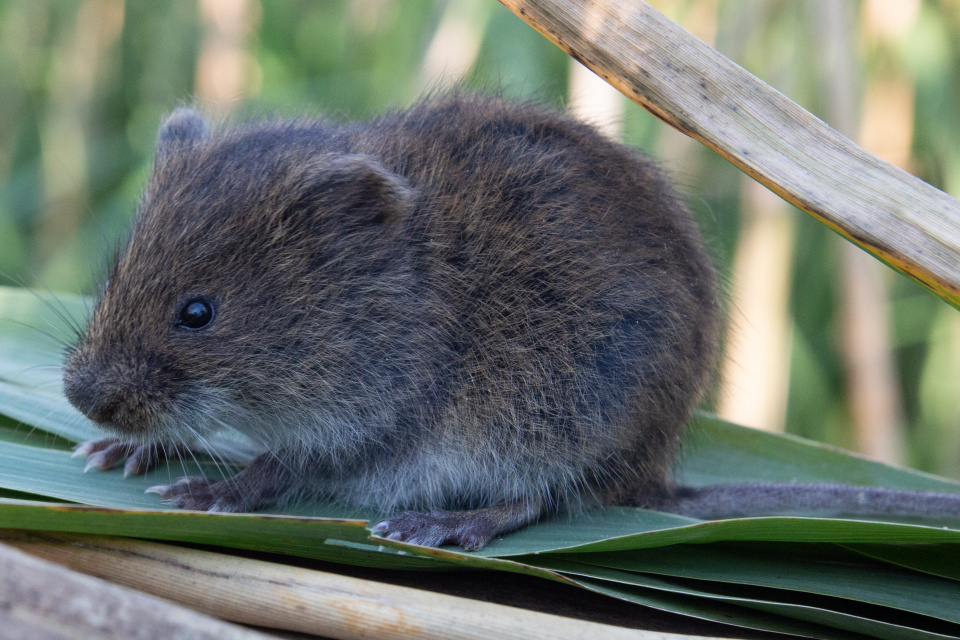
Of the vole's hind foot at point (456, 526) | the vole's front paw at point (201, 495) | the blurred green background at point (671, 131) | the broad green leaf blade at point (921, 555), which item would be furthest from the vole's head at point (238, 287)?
the broad green leaf blade at point (921, 555)

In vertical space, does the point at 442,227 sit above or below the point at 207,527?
above

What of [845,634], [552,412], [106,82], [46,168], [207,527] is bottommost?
[845,634]

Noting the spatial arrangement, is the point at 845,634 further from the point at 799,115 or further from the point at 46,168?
the point at 46,168

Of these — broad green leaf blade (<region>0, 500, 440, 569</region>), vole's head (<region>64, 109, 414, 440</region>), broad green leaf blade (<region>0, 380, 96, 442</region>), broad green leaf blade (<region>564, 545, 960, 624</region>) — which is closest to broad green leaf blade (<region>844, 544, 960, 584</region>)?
broad green leaf blade (<region>564, 545, 960, 624</region>)

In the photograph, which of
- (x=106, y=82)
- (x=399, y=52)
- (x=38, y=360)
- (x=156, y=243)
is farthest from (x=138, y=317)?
(x=106, y=82)

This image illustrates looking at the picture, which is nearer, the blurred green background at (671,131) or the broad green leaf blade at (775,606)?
the broad green leaf blade at (775,606)

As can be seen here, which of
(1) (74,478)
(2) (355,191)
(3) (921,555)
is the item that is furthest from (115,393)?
(3) (921,555)

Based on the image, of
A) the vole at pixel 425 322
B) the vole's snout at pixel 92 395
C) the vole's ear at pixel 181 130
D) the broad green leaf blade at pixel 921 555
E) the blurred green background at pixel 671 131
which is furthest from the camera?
the blurred green background at pixel 671 131

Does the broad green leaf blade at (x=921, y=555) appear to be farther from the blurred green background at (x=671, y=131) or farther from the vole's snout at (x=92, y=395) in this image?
the vole's snout at (x=92, y=395)
